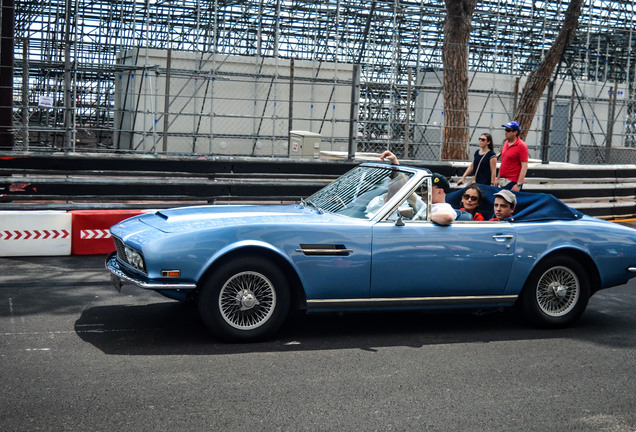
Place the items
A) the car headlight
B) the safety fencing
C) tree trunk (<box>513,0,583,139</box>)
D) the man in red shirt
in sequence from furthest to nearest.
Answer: tree trunk (<box>513,0,583,139</box>)
the man in red shirt
the safety fencing
the car headlight

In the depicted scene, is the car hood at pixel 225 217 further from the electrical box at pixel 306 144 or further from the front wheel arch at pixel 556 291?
the electrical box at pixel 306 144

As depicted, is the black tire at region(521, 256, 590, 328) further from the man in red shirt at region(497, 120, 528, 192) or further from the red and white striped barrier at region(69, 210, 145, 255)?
the red and white striped barrier at region(69, 210, 145, 255)

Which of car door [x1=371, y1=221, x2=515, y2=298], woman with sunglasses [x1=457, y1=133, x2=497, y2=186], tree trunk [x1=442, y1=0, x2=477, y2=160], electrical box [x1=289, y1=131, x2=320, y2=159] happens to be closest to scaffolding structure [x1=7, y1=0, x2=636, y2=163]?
electrical box [x1=289, y1=131, x2=320, y2=159]

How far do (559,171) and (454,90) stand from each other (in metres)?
3.15

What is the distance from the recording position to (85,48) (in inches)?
1459

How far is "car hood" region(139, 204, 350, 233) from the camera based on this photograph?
6.09 metres

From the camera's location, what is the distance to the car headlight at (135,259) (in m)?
5.82

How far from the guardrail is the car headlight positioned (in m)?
4.54

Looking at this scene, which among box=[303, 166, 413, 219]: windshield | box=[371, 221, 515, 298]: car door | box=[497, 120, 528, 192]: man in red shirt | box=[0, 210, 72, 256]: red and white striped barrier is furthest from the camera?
box=[497, 120, 528, 192]: man in red shirt

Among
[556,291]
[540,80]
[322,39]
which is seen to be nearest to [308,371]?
[556,291]

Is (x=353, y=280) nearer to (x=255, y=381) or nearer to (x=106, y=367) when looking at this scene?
(x=255, y=381)

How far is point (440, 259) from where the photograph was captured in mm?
6387

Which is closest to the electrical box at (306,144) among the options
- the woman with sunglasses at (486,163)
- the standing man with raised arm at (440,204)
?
the woman with sunglasses at (486,163)

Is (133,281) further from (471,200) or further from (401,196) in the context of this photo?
(471,200)
